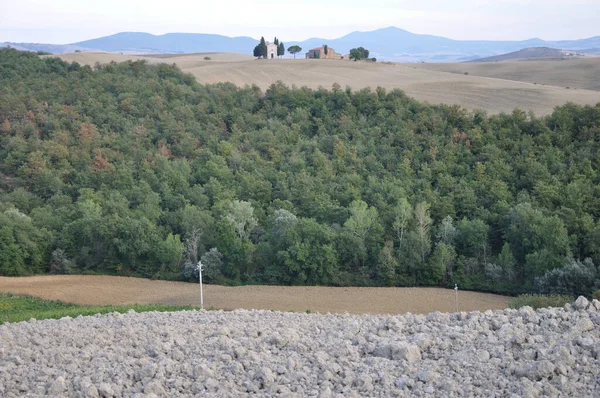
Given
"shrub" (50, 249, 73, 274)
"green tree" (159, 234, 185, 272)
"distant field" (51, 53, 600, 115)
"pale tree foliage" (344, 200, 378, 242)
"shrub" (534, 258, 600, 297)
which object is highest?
"distant field" (51, 53, 600, 115)

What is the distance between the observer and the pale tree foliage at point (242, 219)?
3075 centimetres

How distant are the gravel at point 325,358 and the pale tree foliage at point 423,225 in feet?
49.7

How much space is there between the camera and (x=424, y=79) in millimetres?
58594

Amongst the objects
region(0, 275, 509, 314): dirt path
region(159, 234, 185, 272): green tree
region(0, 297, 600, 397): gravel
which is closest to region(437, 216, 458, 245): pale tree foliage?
region(0, 275, 509, 314): dirt path

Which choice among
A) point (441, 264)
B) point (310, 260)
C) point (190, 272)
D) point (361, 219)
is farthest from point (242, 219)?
point (441, 264)

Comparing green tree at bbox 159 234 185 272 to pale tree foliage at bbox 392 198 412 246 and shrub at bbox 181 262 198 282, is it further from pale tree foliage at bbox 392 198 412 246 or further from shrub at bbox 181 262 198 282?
pale tree foliage at bbox 392 198 412 246

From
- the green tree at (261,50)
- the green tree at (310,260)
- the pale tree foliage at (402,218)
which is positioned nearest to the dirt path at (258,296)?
the green tree at (310,260)

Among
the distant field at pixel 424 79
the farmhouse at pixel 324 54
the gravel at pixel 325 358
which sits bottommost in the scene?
the gravel at pixel 325 358

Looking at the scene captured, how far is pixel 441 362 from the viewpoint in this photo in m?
10.3

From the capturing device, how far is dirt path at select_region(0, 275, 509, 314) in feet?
80.0

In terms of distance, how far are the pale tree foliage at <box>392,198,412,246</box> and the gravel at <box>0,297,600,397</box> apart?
16.2 m

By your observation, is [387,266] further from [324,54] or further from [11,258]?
[324,54]

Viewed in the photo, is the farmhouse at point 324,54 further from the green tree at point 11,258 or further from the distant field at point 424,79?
the green tree at point 11,258

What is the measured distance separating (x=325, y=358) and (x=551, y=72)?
57548 mm
